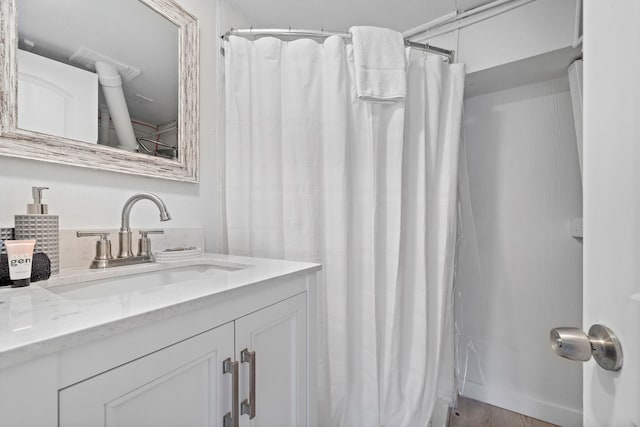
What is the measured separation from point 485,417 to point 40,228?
80.7 inches

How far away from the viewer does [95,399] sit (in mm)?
419

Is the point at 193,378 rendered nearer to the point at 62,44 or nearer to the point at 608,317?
the point at 608,317

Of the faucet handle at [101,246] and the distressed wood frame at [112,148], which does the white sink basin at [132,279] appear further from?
the distressed wood frame at [112,148]

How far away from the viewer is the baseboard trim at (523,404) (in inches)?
56.3

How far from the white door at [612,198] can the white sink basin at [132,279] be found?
2.35ft

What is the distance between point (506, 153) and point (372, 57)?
959 millimetres

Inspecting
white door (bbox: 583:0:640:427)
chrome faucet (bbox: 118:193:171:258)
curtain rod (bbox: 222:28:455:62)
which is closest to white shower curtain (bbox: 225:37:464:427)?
curtain rod (bbox: 222:28:455:62)

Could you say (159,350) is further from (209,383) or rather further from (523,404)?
(523,404)

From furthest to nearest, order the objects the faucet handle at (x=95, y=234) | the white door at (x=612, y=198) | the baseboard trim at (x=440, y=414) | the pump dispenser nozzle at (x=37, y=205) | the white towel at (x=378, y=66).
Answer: the baseboard trim at (x=440, y=414)
the white towel at (x=378, y=66)
the faucet handle at (x=95, y=234)
the pump dispenser nozzle at (x=37, y=205)
the white door at (x=612, y=198)

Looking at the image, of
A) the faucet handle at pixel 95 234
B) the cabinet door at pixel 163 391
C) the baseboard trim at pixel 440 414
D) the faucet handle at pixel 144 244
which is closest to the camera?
the cabinet door at pixel 163 391

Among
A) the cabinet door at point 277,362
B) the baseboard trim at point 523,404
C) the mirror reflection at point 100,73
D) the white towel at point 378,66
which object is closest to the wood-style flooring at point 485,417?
the baseboard trim at point 523,404

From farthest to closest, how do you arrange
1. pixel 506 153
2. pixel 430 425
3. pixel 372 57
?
pixel 506 153, pixel 430 425, pixel 372 57

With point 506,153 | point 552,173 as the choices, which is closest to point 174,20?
point 506,153

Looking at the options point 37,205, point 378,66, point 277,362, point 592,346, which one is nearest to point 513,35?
point 378,66
